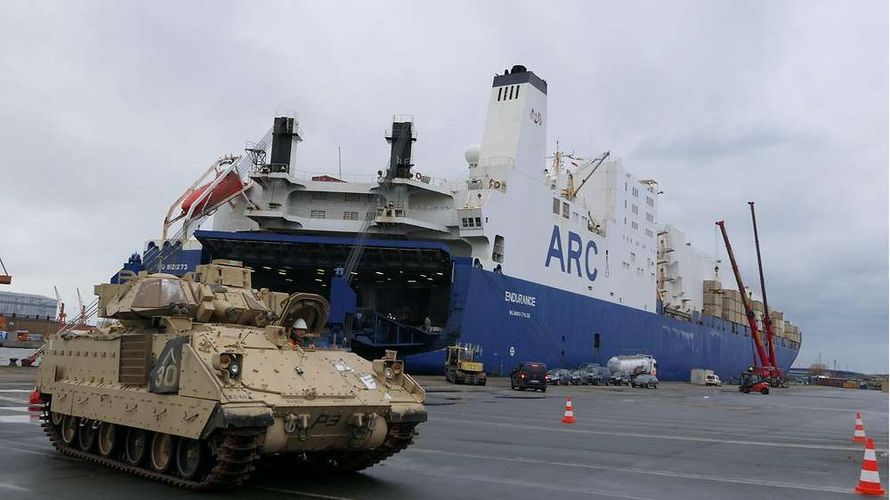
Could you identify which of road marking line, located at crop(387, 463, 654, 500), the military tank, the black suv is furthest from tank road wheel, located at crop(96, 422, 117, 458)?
the black suv

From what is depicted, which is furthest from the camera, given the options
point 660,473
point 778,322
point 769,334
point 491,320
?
point 778,322

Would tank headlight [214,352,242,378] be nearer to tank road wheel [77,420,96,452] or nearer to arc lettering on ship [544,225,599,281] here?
tank road wheel [77,420,96,452]

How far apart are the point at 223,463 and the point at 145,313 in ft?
9.80

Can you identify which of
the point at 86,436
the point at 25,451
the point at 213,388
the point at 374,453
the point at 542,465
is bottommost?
the point at 25,451

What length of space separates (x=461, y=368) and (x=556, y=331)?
10494 mm

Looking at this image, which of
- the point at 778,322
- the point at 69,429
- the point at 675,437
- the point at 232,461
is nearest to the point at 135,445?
the point at 69,429

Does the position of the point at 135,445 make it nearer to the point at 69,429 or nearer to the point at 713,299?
the point at 69,429

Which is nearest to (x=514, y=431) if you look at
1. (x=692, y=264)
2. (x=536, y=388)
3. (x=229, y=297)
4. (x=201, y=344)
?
(x=229, y=297)

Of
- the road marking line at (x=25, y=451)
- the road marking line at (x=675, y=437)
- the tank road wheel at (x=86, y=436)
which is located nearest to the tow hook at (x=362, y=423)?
the tank road wheel at (x=86, y=436)

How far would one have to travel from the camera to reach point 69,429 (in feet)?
34.5

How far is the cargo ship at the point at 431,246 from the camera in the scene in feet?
117

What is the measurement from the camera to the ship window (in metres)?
38.2

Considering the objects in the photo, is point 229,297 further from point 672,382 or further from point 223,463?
point 672,382

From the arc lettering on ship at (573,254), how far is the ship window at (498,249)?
471 centimetres
